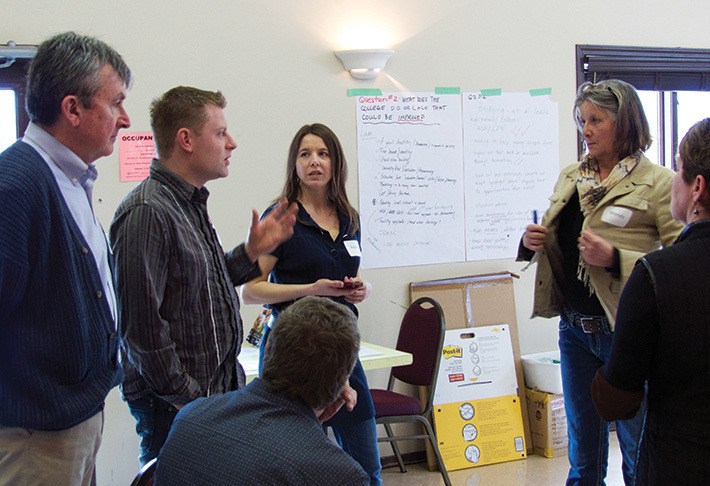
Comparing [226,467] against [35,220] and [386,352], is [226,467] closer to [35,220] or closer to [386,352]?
[35,220]

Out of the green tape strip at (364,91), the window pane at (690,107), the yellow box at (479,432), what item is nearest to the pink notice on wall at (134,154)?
the green tape strip at (364,91)

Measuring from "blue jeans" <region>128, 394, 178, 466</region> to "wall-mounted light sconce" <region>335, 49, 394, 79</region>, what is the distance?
2.61 metres

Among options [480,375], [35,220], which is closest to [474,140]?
[480,375]

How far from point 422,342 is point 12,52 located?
229 centimetres

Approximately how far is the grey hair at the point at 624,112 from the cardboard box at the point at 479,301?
1.90 m

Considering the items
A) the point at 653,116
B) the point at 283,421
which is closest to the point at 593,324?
the point at 283,421

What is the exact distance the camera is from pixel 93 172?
1783 millimetres

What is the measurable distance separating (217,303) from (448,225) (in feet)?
8.85

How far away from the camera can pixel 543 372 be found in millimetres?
4512

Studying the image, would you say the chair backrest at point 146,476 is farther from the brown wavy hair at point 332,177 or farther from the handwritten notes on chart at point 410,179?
the handwritten notes on chart at point 410,179

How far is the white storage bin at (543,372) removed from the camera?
4.46 m

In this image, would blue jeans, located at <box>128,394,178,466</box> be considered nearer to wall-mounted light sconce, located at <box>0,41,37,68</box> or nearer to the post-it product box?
wall-mounted light sconce, located at <box>0,41,37,68</box>

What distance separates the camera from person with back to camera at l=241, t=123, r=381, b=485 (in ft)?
8.93

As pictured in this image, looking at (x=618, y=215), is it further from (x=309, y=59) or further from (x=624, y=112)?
(x=309, y=59)
